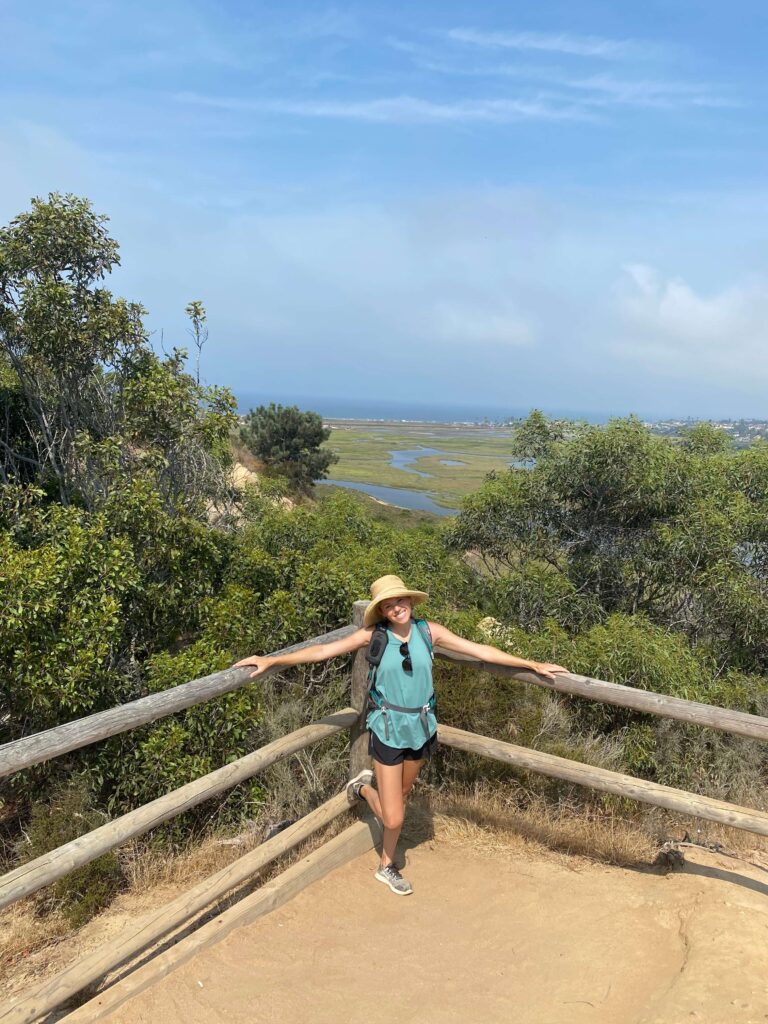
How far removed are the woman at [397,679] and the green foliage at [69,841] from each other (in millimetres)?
1900

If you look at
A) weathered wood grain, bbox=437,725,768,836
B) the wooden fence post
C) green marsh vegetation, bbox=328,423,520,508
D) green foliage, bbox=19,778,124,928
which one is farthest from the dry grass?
green marsh vegetation, bbox=328,423,520,508

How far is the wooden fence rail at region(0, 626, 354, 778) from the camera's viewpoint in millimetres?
2816

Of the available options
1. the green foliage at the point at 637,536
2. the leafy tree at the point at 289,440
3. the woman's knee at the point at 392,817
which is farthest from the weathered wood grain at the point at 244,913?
the leafy tree at the point at 289,440

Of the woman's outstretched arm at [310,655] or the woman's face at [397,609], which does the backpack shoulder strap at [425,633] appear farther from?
the woman's outstretched arm at [310,655]

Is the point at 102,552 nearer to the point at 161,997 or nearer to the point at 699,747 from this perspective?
the point at 161,997

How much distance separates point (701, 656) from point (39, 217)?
9246 millimetres

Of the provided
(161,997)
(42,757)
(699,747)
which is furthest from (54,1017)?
(699,747)

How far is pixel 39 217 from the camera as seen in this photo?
779 centimetres

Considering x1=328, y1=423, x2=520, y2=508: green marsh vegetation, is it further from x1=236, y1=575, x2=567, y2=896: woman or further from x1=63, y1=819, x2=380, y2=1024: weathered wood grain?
x1=236, y1=575, x2=567, y2=896: woman

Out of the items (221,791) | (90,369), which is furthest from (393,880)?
(90,369)

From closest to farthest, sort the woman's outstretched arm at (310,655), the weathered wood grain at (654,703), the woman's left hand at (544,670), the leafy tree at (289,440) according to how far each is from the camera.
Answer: the weathered wood grain at (654,703)
the woman's outstretched arm at (310,655)
the woman's left hand at (544,670)
the leafy tree at (289,440)

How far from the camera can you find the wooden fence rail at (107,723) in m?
2.82

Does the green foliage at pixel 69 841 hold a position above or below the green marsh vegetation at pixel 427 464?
above

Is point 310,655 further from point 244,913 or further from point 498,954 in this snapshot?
point 498,954
